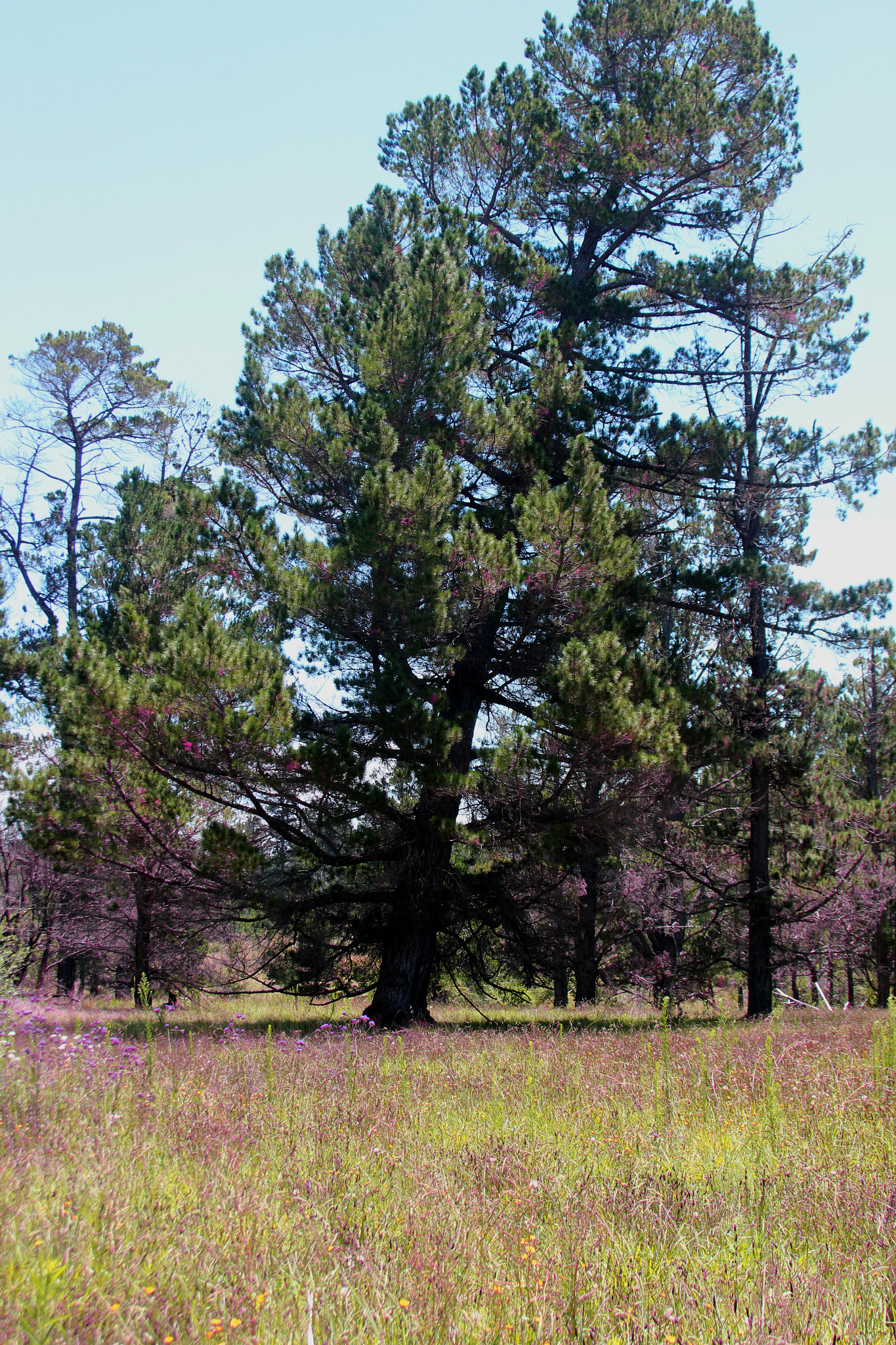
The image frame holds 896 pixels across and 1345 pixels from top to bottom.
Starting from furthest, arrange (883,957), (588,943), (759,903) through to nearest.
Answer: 1. (588,943)
2. (883,957)
3. (759,903)

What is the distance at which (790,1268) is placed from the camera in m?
2.59

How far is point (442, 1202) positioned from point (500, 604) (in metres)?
8.93

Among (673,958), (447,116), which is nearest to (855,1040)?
(673,958)

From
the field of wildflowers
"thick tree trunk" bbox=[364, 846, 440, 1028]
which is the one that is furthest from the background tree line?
the field of wildflowers

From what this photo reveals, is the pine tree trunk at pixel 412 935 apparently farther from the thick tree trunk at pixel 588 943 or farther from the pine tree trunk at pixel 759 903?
the pine tree trunk at pixel 759 903

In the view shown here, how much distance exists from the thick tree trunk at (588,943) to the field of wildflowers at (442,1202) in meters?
8.98

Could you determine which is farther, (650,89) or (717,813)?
(717,813)

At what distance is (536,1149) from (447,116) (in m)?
14.5

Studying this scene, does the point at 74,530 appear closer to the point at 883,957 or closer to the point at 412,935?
the point at 412,935

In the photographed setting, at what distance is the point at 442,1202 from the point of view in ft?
10.2

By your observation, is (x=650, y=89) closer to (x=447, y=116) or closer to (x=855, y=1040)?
(x=447, y=116)

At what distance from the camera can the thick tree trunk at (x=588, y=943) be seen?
15522 mm

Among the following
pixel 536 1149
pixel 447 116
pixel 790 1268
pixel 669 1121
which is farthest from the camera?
pixel 447 116

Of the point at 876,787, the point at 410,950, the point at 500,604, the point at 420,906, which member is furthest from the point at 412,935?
the point at 876,787
